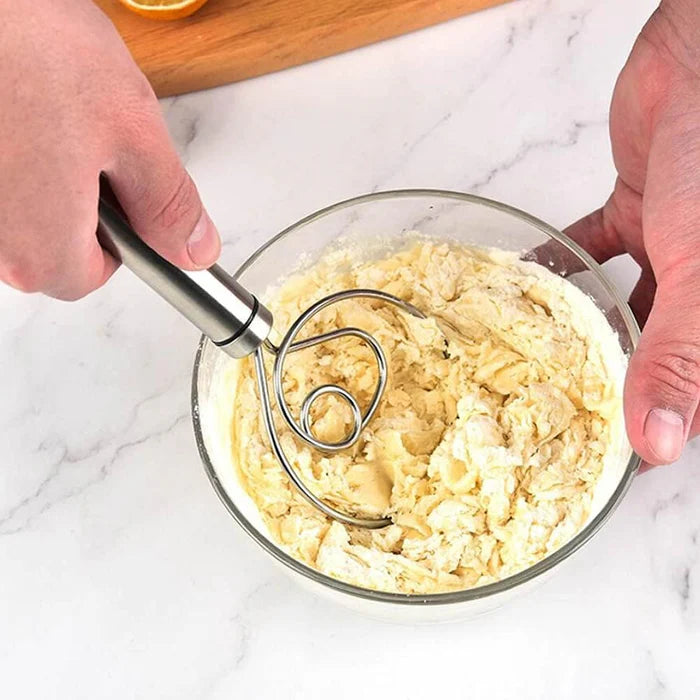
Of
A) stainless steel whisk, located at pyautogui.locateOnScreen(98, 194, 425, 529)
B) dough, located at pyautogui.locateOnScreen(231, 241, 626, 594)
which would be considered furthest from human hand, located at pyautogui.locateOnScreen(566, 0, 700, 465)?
stainless steel whisk, located at pyautogui.locateOnScreen(98, 194, 425, 529)

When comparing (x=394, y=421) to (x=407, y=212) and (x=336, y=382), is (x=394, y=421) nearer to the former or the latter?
(x=336, y=382)

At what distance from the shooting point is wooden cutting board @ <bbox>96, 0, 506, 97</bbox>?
56.4 inches

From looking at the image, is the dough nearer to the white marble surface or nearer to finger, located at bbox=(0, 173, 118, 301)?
the white marble surface

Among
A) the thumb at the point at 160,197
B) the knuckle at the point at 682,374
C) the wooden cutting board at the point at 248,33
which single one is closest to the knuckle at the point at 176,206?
the thumb at the point at 160,197

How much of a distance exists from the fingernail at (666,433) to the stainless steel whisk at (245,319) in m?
0.32

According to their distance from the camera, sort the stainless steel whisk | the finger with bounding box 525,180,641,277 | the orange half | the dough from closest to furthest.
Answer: the stainless steel whisk, the dough, the finger with bounding box 525,180,641,277, the orange half

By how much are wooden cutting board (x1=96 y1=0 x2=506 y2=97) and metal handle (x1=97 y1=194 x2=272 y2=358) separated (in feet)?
1.95

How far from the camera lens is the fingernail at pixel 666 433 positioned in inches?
36.5

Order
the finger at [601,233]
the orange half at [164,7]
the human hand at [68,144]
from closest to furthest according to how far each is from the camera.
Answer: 1. the human hand at [68,144]
2. the finger at [601,233]
3. the orange half at [164,7]

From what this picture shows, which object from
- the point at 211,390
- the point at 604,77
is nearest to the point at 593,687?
the point at 211,390

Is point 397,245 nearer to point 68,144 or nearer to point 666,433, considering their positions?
point 666,433

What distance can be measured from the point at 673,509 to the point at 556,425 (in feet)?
0.68

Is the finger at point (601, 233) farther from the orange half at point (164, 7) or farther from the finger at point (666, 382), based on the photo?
the orange half at point (164, 7)

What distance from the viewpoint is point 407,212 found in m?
1.26
